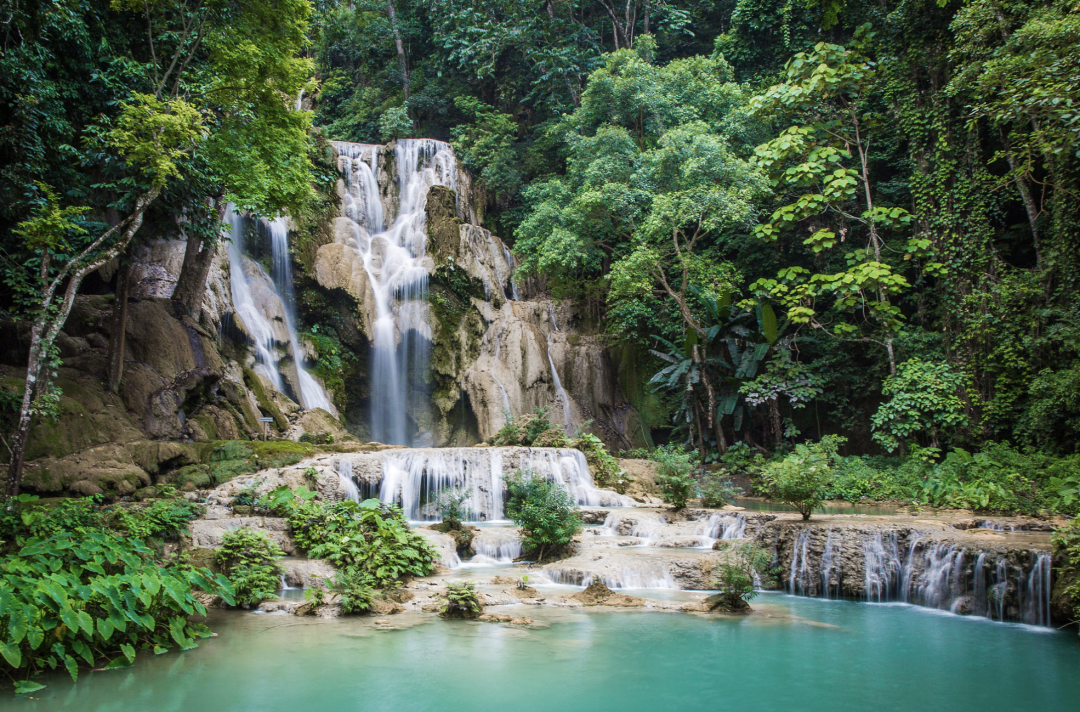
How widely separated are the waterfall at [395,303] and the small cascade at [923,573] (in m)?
12.6

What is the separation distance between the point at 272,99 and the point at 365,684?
906cm

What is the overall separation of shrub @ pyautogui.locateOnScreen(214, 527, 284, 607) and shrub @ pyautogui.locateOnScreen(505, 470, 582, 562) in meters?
3.04

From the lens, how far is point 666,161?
652 inches

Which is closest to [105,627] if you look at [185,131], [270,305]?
[185,131]

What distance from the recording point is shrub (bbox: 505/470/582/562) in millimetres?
8109

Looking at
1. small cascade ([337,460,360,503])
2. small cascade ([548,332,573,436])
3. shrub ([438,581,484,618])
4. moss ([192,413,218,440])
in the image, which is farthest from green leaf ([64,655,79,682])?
small cascade ([548,332,573,436])

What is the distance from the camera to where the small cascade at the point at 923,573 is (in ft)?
19.8

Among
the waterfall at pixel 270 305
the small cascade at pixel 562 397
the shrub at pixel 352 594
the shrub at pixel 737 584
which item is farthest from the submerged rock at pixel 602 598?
the small cascade at pixel 562 397

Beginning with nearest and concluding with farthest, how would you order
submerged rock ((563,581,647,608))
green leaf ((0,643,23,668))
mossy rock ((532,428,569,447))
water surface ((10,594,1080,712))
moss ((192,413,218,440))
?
1. green leaf ((0,643,23,668))
2. water surface ((10,594,1080,712))
3. submerged rock ((563,581,647,608))
4. moss ((192,413,218,440))
5. mossy rock ((532,428,569,447))

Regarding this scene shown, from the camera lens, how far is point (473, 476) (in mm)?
11984

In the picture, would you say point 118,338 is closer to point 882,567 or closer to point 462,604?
point 462,604

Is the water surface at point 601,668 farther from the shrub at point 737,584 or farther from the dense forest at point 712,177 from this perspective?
the dense forest at point 712,177

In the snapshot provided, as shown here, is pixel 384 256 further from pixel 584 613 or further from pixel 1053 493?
pixel 1053 493

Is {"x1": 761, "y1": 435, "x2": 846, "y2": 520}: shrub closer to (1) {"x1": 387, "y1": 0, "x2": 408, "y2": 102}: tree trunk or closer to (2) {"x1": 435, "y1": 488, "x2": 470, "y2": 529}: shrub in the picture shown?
(2) {"x1": 435, "y1": 488, "x2": 470, "y2": 529}: shrub
